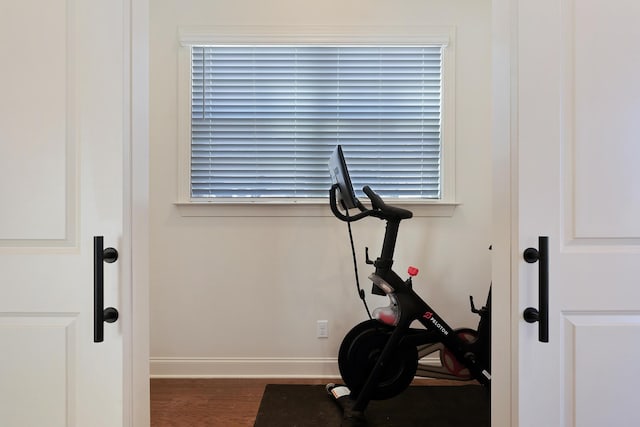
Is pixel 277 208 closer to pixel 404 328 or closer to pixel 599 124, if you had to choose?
pixel 404 328

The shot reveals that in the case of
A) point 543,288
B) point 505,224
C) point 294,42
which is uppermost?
point 294,42

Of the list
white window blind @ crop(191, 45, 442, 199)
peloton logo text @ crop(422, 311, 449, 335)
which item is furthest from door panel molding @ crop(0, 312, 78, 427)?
peloton logo text @ crop(422, 311, 449, 335)

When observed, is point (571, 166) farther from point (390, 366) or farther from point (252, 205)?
point (252, 205)

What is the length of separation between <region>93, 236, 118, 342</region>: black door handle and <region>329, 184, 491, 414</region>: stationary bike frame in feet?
3.96

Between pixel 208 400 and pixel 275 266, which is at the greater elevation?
pixel 275 266

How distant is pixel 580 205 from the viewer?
1.00 meters

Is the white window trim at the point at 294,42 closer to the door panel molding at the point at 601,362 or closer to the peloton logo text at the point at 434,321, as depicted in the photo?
the peloton logo text at the point at 434,321

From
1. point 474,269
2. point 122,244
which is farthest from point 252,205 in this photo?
point 474,269

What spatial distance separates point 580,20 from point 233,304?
2255 mm

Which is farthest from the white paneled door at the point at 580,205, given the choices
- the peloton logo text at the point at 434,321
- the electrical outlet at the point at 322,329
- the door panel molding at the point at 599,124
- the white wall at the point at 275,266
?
the electrical outlet at the point at 322,329

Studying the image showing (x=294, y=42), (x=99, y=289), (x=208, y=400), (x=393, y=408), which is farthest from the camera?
(x=294, y=42)

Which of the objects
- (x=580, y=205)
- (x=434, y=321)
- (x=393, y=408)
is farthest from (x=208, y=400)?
(x=580, y=205)

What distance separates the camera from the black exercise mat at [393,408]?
5.82 feet

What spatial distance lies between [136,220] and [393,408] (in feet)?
5.63
